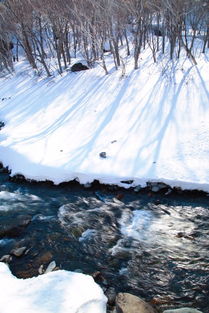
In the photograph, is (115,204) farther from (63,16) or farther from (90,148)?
(63,16)

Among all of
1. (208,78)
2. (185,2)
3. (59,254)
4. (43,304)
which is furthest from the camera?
(185,2)

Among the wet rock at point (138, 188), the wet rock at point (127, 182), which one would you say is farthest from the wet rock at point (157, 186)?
the wet rock at point (127, 182)

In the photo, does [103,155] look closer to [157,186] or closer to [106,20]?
[157,186]

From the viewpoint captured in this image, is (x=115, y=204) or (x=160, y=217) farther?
(x=115, y=204)

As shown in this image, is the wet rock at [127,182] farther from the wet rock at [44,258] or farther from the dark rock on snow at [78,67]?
the dark rock on snow at [78,67]

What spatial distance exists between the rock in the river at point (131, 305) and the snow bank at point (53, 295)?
0.78 ft

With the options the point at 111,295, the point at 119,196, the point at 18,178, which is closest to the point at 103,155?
the point at 119,196

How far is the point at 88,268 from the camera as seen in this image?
5480mm

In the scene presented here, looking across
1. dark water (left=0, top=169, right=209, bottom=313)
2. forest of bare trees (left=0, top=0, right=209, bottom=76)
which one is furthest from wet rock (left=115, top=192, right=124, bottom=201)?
forest of bare trees (left=0, top=0, right=209, bottom=76)

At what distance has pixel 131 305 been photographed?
4340 millimetres

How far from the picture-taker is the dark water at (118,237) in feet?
16.6

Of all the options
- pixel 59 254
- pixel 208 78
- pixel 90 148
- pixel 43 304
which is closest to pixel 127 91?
pixel 208 78

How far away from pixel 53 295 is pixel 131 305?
101cm

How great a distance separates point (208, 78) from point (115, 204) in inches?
259
